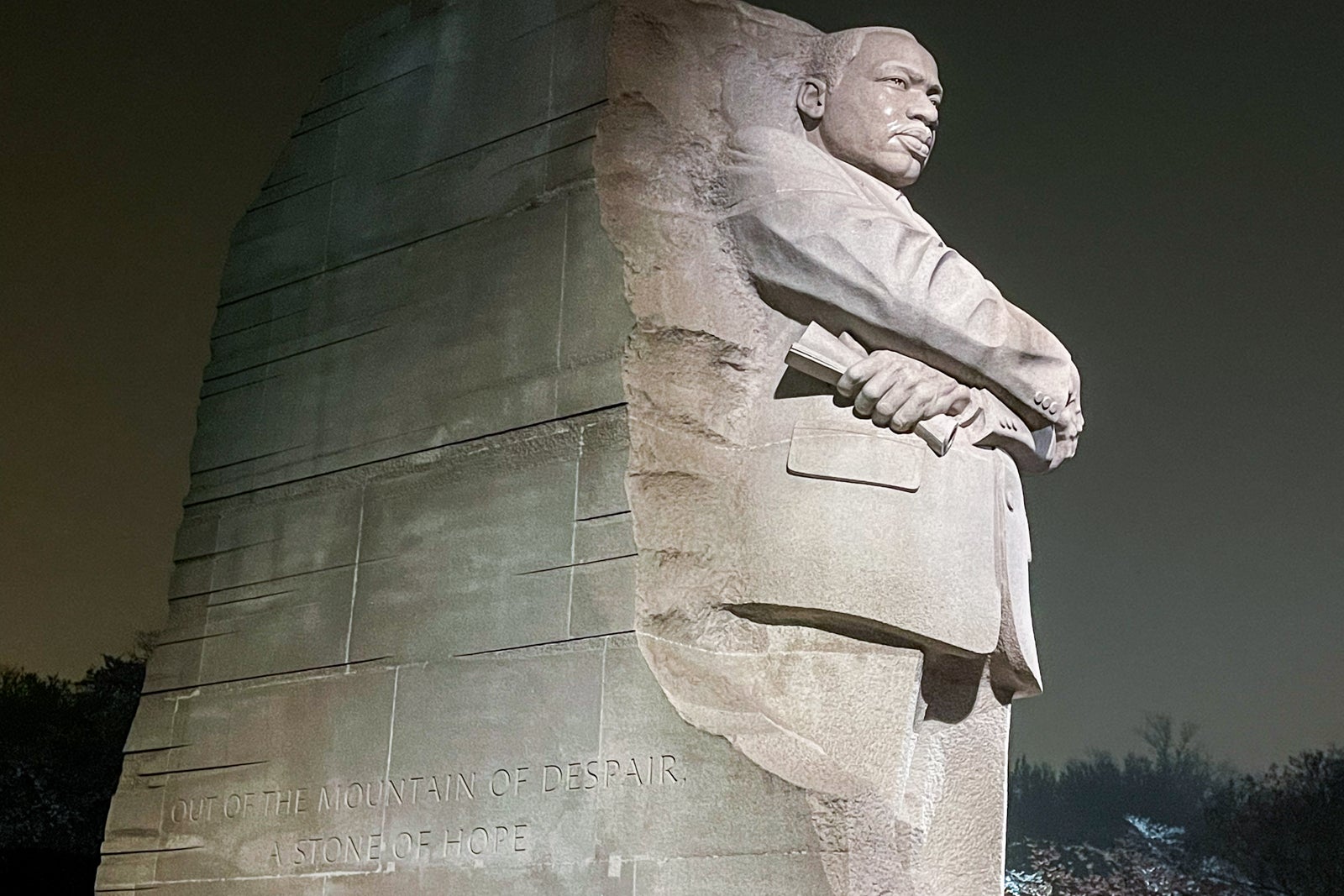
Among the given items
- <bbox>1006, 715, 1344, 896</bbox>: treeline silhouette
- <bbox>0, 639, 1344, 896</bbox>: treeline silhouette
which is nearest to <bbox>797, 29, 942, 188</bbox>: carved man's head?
<bbox>0, 639, 1344, 896</bbox>: treeline silhouette

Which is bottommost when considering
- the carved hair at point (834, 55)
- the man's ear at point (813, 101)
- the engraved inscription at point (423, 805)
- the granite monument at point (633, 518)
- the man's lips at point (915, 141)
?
the engraved inscription at point (423, 805)

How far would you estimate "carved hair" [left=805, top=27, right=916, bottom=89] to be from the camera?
17.5 ft

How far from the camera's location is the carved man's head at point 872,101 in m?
5.28

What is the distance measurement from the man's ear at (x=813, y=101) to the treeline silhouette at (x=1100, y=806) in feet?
34.9

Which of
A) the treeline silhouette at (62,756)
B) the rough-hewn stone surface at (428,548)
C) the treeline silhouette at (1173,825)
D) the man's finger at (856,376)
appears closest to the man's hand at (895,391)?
the man's finger at (856,376)

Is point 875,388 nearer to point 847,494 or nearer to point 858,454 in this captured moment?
point 858,454

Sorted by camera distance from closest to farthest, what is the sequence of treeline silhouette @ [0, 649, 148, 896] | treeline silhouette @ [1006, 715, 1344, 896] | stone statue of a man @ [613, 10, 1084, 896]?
stone statue of a man @ [613, 10, 1084, 896]
treeline silhouette @ [0, 649, 148, 896]
treeline silhouette @ [1006, 715, 1344, 896]

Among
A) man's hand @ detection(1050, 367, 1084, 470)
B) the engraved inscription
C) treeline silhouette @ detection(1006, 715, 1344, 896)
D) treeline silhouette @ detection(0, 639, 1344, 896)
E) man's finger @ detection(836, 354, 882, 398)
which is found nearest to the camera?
the engraved inscription

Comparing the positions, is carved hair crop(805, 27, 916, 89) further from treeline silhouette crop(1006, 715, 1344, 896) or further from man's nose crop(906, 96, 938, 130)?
treeline silhouette crop(1006, 715, 1344, 896)

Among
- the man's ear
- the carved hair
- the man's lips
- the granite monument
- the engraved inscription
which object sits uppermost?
the carved hair

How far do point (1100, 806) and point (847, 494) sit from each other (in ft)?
37.9

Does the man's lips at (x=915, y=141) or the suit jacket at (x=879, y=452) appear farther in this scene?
the man's lips at (x=915, y=141)

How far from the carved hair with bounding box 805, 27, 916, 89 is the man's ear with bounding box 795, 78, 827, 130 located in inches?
1.0

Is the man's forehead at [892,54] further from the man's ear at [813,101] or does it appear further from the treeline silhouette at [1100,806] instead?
the treeline silhouette at [1100,806]
